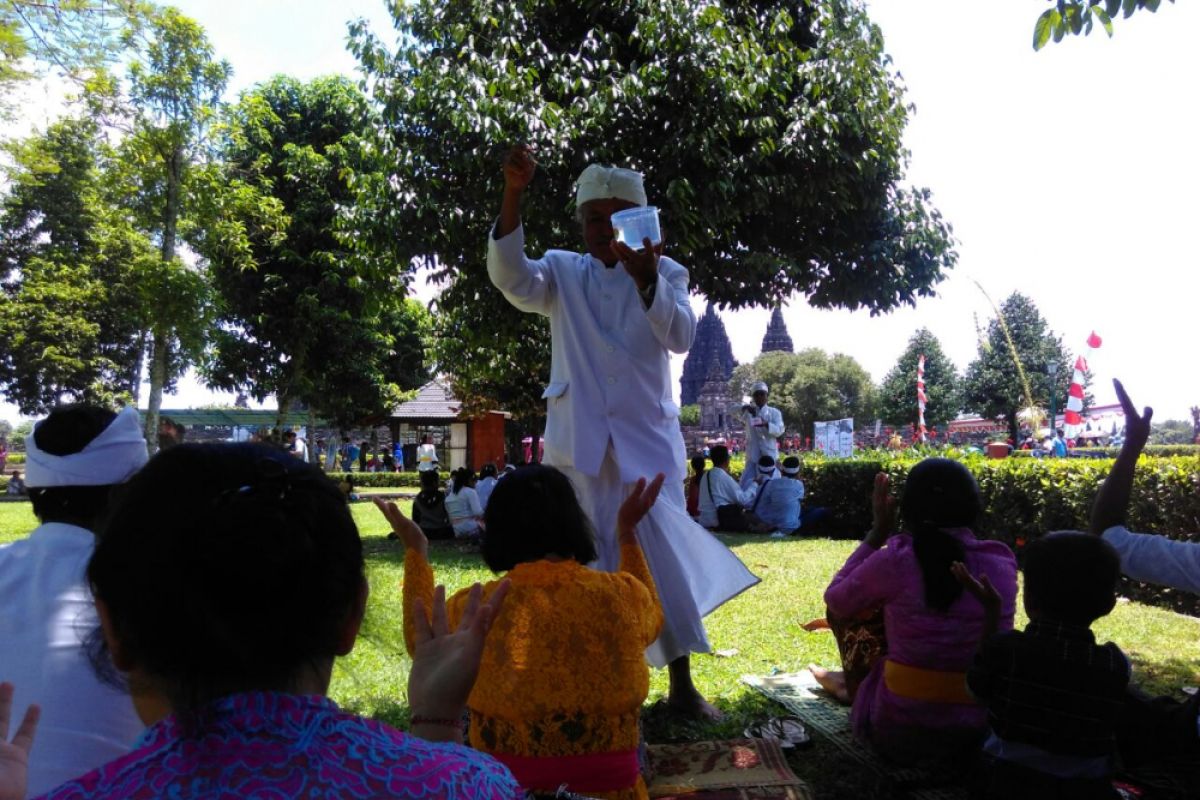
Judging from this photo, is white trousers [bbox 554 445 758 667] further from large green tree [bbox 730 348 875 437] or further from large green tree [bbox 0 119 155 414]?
large green tree [bbox 730 348 875 437]

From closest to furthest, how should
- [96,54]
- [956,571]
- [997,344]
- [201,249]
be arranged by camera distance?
[956,571] → [96,54] → [201,249] → [997,344]

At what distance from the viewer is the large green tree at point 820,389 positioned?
184 feet

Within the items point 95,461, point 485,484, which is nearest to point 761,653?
point 95,461

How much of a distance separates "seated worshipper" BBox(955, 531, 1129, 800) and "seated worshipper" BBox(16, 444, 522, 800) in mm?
1817

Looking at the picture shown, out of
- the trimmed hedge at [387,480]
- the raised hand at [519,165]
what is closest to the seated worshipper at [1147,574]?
the raised hand at [519,165]

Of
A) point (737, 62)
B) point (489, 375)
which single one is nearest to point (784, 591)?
→ point (737, 62)

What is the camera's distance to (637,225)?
10.2ft

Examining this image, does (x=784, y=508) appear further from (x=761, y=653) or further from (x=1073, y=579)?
(x=1073, y=579)

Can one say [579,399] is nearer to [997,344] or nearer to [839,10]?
[839,10]

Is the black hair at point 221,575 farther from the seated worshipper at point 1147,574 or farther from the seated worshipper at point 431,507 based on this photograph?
the seated worshipper at point 431,507

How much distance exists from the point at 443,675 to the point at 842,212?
1110 cm

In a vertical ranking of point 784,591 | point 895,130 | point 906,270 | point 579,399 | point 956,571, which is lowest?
point 784,591

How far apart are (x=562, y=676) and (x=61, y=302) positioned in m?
31.2

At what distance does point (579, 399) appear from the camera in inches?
133
